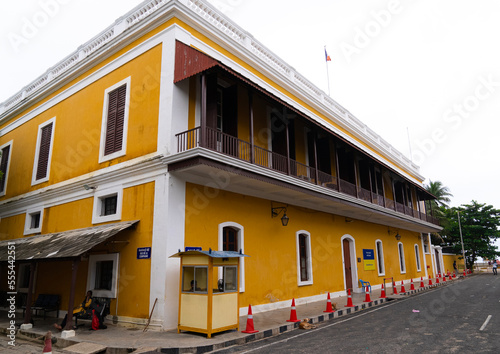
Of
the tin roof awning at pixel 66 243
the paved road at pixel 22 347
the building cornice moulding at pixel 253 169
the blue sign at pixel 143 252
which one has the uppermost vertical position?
the building cornice moulding at pixel 253 169

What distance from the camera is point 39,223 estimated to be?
49.6 feet

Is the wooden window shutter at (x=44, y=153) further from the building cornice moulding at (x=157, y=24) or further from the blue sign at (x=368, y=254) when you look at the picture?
the blue sign at (x=368, y=254)

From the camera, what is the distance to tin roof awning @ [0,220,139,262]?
973 cm

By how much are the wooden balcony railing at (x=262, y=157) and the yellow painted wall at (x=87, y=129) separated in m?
1.30

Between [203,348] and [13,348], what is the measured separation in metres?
4.84

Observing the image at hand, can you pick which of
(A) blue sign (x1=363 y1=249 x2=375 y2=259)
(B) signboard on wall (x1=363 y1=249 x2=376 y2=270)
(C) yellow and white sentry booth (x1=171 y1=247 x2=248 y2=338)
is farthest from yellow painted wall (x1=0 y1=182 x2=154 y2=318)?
(A) blue sign (x1=363 y1=249 x2=375 y2=259)

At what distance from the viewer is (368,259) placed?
20.0 m

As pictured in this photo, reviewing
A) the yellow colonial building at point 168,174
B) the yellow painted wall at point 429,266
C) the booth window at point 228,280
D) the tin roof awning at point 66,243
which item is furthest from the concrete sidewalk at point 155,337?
the yellow painted wall at point 429,266

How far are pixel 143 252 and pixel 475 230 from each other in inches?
1631

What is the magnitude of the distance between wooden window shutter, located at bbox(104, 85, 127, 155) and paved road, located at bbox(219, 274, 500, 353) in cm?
806

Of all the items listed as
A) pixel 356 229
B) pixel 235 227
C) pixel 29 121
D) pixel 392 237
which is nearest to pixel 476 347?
pixel 235 227

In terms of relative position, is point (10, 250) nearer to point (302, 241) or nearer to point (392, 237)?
point (302, 241)

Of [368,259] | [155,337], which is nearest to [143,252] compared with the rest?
[155,337]

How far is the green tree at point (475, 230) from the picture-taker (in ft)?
130
